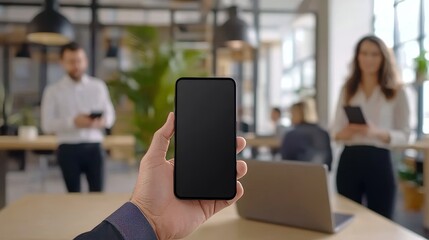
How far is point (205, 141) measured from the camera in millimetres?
941

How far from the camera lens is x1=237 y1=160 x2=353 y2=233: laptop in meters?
1.34

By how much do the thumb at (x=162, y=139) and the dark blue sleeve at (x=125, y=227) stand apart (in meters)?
0.11

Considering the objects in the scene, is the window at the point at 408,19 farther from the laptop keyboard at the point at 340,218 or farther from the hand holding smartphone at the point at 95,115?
the laptop keyboard at the point at 340,218

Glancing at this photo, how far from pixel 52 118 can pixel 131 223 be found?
9.67 ft

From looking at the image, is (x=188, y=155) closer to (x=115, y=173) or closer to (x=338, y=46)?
(x=338, y=46)

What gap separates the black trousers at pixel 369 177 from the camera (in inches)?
101

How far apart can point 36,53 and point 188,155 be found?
964 cm

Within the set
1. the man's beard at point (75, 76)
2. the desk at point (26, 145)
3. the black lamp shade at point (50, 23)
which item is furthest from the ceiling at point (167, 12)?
the man's beard at point (75, 76)

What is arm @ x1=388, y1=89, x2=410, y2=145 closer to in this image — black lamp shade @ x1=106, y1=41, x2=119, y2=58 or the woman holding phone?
the woman holding phone

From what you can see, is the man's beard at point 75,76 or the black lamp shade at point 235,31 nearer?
the man's beard at point 75,76

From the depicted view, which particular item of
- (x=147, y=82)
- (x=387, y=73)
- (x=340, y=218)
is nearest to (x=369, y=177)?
(x=387, y=73)

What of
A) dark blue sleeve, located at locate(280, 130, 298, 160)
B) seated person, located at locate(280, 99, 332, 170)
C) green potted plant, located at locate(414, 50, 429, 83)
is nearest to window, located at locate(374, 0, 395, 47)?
green potted plant, located at locate(414, 50, 429, 83)

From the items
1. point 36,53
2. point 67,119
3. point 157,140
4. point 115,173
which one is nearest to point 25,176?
point 115,173

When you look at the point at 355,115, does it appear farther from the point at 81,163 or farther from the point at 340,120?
the point at 81,163
